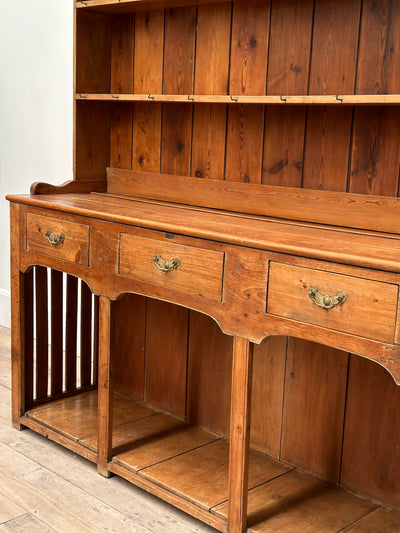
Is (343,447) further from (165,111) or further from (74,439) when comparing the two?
(165,111)

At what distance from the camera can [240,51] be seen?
2.29 meters

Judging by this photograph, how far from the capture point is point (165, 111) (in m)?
2.57

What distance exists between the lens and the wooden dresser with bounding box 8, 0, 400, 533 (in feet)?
5.99

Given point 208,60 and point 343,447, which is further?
point 208,60

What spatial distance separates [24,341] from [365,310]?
4.97 ft

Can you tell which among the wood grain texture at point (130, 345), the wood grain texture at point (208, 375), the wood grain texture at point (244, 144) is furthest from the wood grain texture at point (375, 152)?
the wood grain texture at point (130, 345)

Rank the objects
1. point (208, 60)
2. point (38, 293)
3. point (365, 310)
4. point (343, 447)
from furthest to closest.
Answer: point (38, 293), point (208, 60), point (343, 447), point (365, 310)

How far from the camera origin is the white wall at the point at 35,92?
10.7ft

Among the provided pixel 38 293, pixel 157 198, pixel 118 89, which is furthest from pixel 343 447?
pixel 118 89

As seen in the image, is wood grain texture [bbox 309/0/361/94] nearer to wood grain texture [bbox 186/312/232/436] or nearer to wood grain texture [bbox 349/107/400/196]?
wood grain texture [bbox 349/107/400/196]

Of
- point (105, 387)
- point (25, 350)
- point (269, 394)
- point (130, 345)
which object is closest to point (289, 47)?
point (269, 394)

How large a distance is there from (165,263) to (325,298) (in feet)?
1.82

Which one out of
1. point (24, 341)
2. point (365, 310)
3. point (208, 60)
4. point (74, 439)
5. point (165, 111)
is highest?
point (208, 60)

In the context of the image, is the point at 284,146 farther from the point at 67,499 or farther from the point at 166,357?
the point at 67,499
